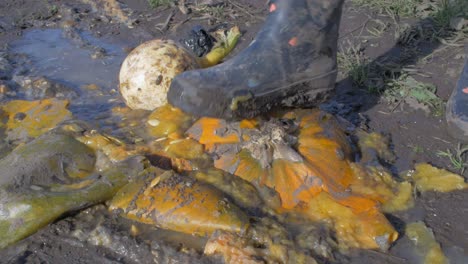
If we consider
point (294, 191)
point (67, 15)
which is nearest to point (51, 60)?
point (67, 15)

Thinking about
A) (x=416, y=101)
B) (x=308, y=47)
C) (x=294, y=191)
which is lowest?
(x=416, y=101)

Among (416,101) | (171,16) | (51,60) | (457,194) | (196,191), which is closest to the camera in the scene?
(196,191)

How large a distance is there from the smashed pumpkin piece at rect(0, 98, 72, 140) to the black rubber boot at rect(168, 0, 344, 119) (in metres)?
1.14

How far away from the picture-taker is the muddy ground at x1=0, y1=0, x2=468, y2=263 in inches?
98.4

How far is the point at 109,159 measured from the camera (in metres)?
3.03

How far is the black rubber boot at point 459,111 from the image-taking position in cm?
345

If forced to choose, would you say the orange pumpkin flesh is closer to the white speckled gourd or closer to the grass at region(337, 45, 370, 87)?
the white speckled gourd

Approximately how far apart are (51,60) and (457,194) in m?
3.75

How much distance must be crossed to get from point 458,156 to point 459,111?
1.24 feet

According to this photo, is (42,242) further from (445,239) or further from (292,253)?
(445,239)

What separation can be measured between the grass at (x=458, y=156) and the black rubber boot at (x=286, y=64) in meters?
0.84

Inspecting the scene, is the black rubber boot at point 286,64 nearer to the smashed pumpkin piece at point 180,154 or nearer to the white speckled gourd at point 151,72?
the smashed pumpkin piece at point 180,154

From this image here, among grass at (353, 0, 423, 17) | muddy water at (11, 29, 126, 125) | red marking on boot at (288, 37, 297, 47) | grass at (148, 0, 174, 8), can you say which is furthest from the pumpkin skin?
grass at (148, 0, 174, 8)

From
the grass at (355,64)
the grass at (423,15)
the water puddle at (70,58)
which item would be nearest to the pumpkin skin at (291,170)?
the grass at (355,64)
